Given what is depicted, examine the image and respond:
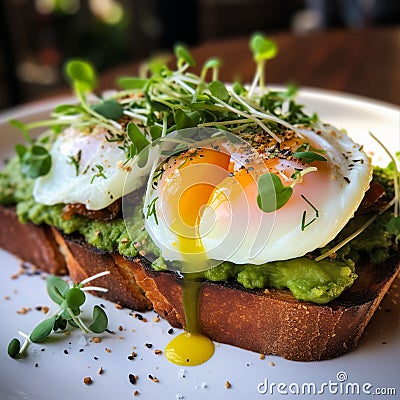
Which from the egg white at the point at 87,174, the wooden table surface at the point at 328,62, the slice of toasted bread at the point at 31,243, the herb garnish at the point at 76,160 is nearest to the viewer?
the egg white at the point at 87,174

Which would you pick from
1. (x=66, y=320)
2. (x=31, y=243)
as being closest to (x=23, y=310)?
(x=66, y=320)

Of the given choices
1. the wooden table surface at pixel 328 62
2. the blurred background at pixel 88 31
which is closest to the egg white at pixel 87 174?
the wooden table surface at pixel 328 62

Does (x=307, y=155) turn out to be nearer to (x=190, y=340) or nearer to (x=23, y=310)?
(x=190, y=340)

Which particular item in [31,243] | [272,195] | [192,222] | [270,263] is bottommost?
[31,243]

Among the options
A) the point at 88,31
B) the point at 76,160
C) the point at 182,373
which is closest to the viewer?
the point at 182,373

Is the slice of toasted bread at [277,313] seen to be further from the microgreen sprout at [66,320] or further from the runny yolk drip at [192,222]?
the microgreen sprout at [66,320]

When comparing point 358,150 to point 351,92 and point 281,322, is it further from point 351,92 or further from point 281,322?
point 351,92

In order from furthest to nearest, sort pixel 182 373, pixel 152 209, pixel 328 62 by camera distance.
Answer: pixel 328 62 < pixel 152 209 < pixel 182 373
